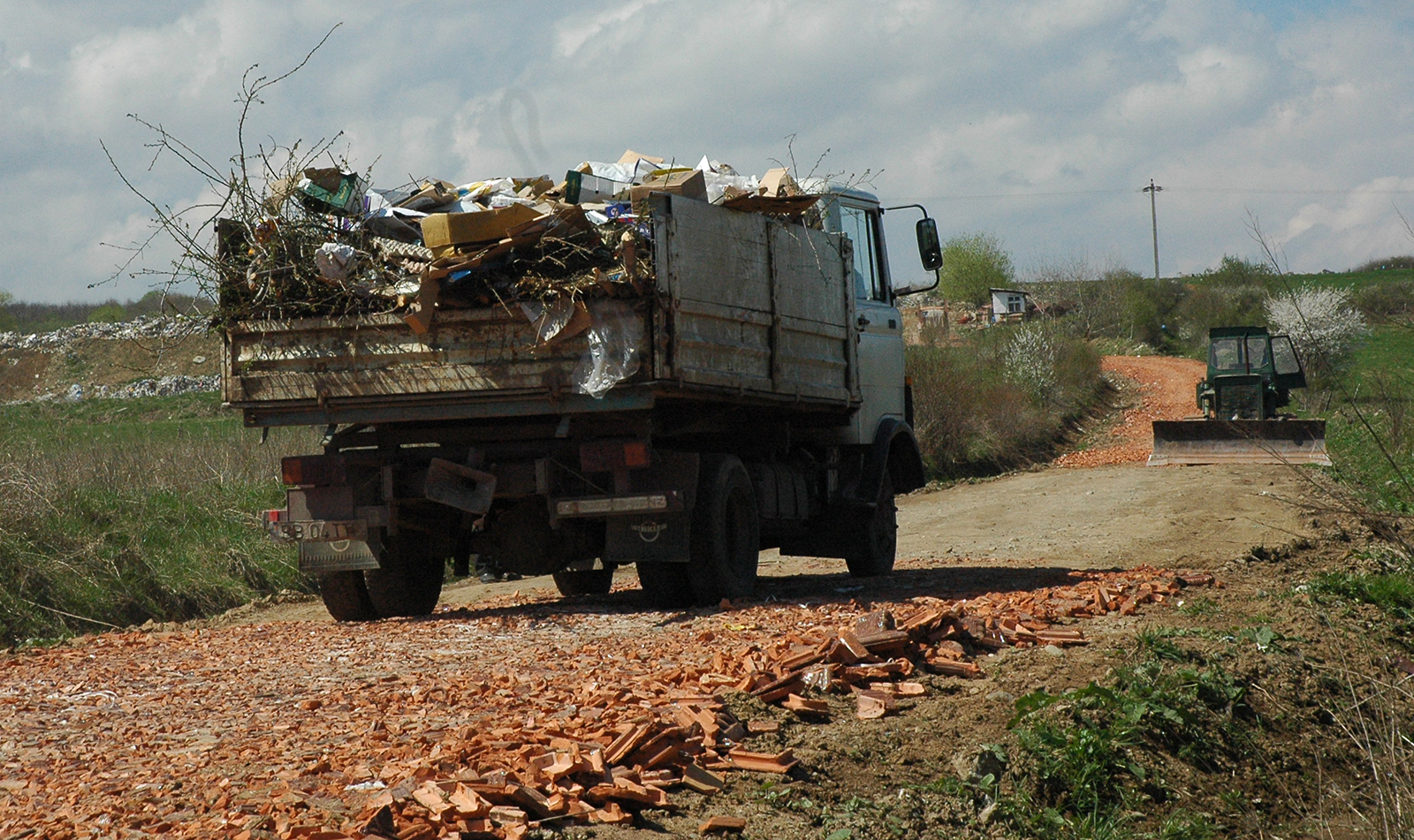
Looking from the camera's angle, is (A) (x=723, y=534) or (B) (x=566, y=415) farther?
(A) (x=723, y=534)

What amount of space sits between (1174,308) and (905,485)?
2359 inches

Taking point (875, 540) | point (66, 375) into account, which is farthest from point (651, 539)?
point (66, 375)

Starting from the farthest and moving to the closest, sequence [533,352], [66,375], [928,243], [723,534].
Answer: [66,375]
[928,243]
[723,534]
[533,352]

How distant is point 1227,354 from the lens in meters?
28.2

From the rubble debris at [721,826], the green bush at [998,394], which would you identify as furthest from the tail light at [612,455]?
the green bush at [998,394]

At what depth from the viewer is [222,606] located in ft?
39.8

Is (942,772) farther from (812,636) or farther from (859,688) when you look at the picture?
(812,636)

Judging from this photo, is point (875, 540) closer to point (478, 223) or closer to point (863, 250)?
point (863, 250)

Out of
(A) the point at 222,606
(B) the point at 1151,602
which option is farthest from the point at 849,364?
(A) the point at 222,606

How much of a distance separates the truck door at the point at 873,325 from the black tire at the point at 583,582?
244cm

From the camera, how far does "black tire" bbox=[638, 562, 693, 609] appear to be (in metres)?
8.32

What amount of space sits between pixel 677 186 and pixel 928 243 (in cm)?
334

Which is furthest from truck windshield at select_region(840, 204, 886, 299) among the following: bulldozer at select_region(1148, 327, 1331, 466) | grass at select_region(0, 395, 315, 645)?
bulldozer at select_region(1148, 327, 1331, 466)

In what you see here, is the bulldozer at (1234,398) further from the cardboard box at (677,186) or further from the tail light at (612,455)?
the tail light at (612,455)
